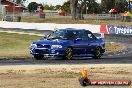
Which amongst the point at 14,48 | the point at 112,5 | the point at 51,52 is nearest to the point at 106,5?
the point at 112,5

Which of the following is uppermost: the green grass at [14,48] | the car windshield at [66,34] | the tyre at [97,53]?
the car windshield at [66,34]

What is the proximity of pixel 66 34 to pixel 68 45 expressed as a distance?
0.77 m

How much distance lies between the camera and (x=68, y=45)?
71.2 ft

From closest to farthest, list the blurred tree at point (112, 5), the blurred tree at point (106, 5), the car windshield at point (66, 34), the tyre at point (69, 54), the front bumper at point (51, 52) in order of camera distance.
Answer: the front bumper at point (51, 52), the tyre at point (69, 54), the car windshield at point (66, 34), the blurred tree at point (112, 5), the blurred tree at point (106, 5)

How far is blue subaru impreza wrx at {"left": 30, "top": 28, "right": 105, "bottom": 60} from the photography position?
2141 cm

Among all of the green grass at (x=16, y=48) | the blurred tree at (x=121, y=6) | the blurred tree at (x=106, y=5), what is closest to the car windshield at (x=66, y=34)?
the green grass at (x=16, y=48)

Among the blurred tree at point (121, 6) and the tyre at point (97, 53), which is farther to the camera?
the blurred tree at point (121, 6)

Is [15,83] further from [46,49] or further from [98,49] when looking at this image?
[98,49]

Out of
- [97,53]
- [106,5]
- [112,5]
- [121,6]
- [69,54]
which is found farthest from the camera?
[106,5]

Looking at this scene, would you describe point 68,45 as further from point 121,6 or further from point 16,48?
point 121,6

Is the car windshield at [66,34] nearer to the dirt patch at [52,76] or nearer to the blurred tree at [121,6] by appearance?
the dirt patch at [52,76]

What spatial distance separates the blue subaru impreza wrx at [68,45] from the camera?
2141cm

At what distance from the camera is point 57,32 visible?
22.5 meters

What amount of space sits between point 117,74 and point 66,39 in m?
7.38
